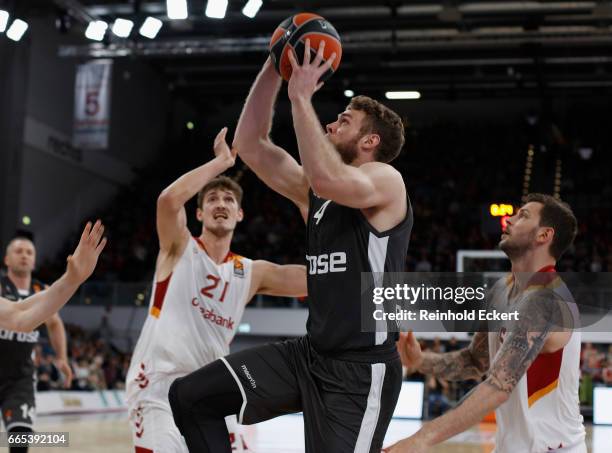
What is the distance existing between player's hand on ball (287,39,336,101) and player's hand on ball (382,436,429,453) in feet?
4.94

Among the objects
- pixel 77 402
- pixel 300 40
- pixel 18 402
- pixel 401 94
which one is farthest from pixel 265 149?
pixel 401 94

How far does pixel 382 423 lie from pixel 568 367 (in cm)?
86

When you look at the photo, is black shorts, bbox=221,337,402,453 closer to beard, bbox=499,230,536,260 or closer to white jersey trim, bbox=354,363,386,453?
white jersey trim, bbox=354,363,386,453

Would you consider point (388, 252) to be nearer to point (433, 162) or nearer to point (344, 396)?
point (344, 396)

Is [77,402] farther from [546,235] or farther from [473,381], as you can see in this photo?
[546,235]

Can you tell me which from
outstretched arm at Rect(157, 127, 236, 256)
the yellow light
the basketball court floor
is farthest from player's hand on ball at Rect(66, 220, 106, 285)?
the yellow light

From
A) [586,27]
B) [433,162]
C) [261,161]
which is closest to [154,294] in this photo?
[261,161]

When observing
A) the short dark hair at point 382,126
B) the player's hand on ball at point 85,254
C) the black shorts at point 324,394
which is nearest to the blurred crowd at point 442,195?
the short dark hair at point 382,126

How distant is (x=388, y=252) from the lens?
3781 millimetres

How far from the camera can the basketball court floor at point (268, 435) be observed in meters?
10.9

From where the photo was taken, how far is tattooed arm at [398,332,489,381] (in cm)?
429

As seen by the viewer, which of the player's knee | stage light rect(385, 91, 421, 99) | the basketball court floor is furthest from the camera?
stage light rect(385, 91, 421, 99)

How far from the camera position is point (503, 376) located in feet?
10.8

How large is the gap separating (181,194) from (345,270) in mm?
1621
